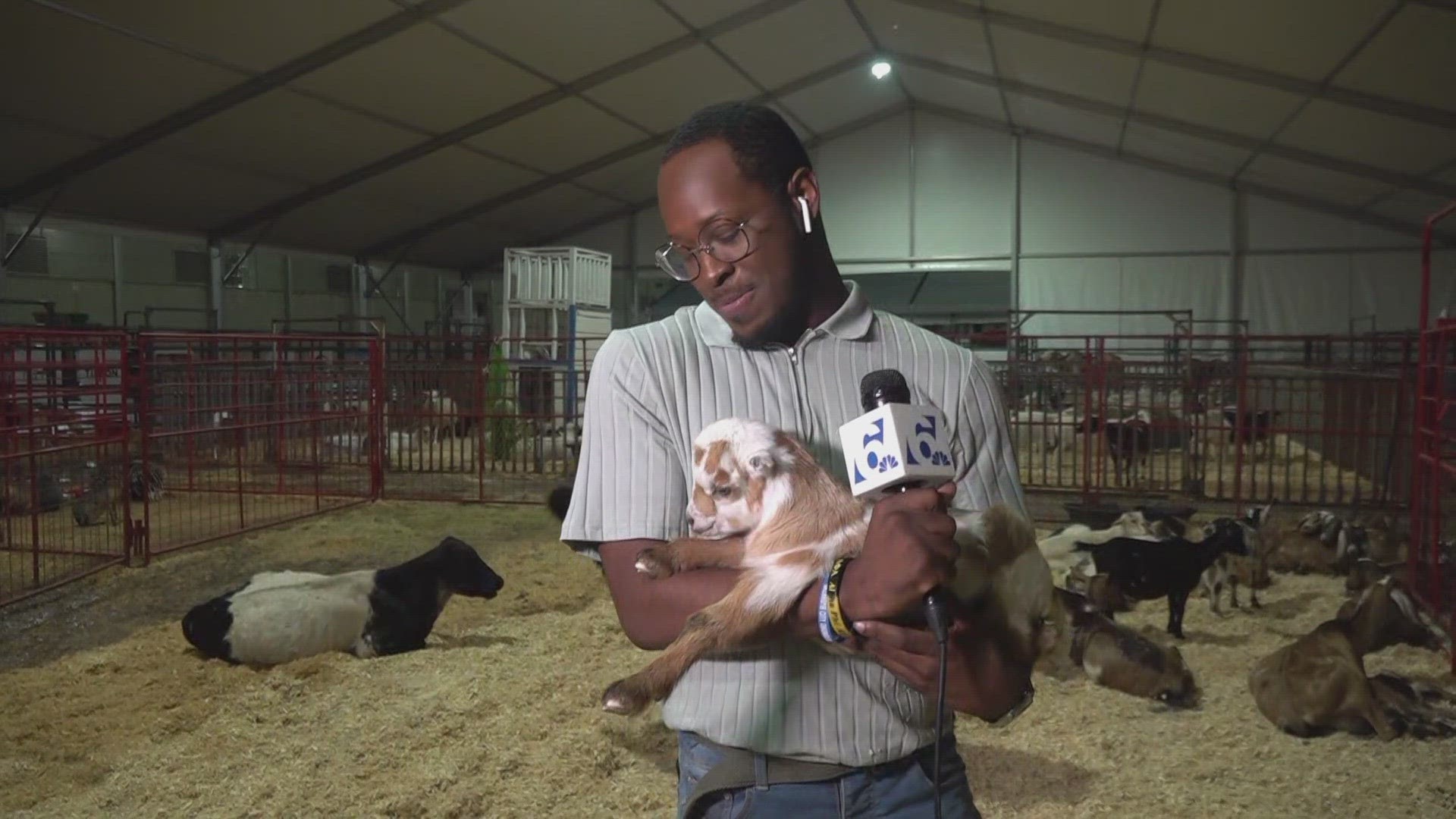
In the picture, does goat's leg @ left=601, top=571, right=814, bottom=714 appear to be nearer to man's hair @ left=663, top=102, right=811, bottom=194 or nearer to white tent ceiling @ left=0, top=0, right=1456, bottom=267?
man's hair @ left=663, top=102, right=811, bottom=194

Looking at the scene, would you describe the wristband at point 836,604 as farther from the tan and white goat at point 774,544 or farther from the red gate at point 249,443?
the red gate at point 249,443

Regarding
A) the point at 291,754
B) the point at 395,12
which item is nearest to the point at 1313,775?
the point at 291,754

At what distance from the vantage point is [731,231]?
1.23 metres

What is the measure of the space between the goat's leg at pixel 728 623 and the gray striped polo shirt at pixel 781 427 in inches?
2.8

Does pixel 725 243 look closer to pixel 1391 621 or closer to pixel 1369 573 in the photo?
pixel 1391 621

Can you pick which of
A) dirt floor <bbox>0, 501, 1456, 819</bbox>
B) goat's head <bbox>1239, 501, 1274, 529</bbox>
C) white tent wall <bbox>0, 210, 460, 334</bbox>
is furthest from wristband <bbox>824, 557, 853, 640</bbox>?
white tent wall <bbox>0, 210, 460, 334</bbox>

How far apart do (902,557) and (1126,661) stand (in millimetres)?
4102

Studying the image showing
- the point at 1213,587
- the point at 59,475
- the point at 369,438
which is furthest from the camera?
the point at 369,438

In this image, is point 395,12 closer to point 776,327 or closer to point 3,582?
point 3,582

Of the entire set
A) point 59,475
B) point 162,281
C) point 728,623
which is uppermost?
point 162,281

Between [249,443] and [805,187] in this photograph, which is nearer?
[805,187]

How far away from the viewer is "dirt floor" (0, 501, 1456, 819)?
3.57m

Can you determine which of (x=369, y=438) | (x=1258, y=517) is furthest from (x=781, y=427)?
(x=369, y=438)

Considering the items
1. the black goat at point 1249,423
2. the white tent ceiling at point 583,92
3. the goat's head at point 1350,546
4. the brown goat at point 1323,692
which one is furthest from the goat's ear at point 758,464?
the white tent ceiling at point 583,92
